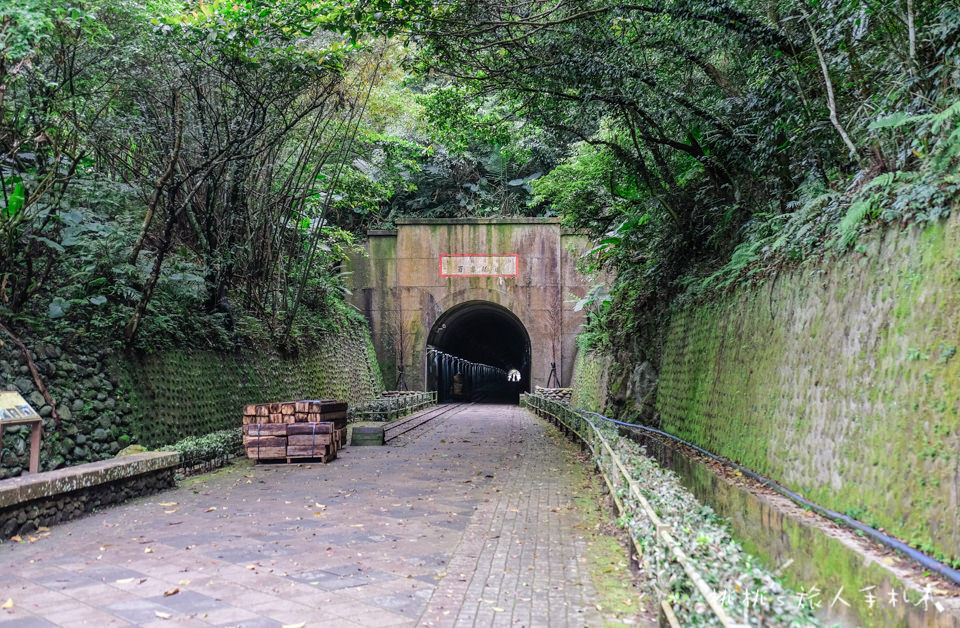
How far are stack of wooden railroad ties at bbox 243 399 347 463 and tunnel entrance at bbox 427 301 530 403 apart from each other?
1444cm

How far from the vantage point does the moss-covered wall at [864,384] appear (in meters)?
3.86

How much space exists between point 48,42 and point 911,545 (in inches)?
379

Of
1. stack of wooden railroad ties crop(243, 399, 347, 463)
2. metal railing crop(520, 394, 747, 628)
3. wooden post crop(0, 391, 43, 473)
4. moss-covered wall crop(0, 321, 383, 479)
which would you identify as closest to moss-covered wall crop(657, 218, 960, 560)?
metal railing crop(520, 394, 747, 628)

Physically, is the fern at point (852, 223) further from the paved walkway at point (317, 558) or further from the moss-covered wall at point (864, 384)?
the paved walkway at point (317, 558)

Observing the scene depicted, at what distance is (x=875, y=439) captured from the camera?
14.8 ft

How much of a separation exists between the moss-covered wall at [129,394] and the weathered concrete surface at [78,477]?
62 centimetres

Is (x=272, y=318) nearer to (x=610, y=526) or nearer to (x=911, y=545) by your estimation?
(x=610, y=526)

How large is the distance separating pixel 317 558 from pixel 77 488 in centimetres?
277

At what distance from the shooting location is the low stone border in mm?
5285

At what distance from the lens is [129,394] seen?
8297 mm

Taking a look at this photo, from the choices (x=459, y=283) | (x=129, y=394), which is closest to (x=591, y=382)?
(x=459, y=283)

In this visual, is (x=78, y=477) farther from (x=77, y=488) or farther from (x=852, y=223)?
(x=852, y=223)

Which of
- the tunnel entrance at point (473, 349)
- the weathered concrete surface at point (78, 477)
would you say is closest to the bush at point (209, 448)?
the weathered concrete surface at point (78, 477)

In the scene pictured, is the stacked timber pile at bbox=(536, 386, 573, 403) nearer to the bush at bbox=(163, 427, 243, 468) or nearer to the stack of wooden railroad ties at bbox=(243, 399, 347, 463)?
the stack of wooden railroad ties at bbox=(243, 399, 347, 463)
